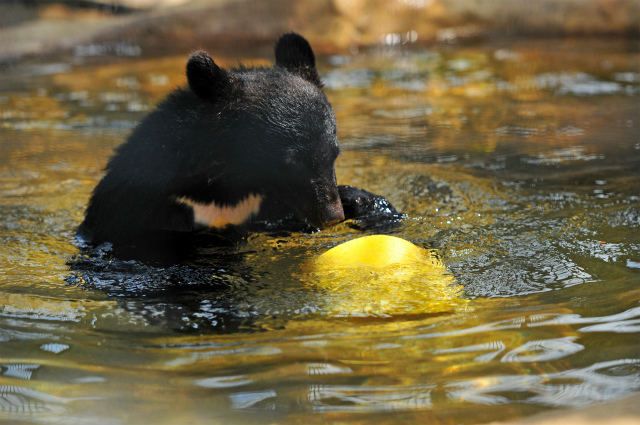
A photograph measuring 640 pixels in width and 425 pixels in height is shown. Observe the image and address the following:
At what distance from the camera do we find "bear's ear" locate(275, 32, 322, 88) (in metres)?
4.18

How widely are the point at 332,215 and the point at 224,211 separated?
0.62 meters

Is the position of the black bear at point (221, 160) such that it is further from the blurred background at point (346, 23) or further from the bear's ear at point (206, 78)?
the blurred background at point (346, 23)

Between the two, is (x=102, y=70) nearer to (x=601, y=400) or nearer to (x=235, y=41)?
(x=235, y=41)

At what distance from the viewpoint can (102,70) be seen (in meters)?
10.6

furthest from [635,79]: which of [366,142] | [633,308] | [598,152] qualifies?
[633,308]

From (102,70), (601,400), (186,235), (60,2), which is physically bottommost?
(601,400)

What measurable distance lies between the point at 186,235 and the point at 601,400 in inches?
94.8

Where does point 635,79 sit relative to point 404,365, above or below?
above

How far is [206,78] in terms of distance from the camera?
3.39 m

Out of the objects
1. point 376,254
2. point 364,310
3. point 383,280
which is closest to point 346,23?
point 376,254

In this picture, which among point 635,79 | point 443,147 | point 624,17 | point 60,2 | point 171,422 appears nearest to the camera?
point 171,422

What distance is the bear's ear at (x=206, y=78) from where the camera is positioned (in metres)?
3.29

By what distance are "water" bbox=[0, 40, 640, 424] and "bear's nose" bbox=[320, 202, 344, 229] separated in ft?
0.38

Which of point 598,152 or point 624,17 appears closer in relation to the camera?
point 598,152
